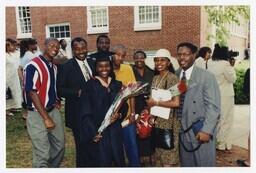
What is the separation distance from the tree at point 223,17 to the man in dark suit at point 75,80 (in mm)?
1657

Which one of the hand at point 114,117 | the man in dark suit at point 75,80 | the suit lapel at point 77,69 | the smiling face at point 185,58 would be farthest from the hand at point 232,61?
the suit lapel at point 77,69

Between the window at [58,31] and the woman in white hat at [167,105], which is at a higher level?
the window at [58,31]

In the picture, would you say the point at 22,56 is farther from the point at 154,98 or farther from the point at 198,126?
the point at 198,126

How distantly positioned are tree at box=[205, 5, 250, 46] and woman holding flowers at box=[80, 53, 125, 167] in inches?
58.4

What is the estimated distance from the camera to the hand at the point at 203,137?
370cm

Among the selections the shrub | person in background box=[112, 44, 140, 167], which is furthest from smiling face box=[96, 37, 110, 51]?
the shrub

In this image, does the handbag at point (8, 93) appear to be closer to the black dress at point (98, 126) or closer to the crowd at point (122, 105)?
the crowd at point (122, 105)

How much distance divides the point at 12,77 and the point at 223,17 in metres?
2.88

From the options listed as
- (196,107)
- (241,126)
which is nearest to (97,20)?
(196,107)

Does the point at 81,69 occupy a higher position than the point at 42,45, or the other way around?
the point at 42,45

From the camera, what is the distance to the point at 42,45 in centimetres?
409

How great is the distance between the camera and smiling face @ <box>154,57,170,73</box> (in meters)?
3.76
